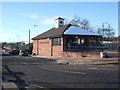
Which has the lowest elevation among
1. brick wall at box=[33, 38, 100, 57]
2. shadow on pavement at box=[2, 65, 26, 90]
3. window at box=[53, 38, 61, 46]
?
shadow on pavement at box=[2, 65, 26, 90]

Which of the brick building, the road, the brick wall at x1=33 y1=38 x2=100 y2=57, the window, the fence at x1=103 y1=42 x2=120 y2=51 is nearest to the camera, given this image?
the road

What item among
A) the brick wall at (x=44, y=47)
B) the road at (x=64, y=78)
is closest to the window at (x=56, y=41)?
the brick wall at (x=44, y=47)

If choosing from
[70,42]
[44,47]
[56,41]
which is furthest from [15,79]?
[44,47]

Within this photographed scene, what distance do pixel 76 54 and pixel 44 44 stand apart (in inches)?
535

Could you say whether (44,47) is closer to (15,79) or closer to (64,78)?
(15,79)

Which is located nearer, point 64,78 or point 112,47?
point 64,78

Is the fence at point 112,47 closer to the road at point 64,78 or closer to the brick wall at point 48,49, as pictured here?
the brick wall at point 48,49

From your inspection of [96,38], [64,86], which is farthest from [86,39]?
[64,86]

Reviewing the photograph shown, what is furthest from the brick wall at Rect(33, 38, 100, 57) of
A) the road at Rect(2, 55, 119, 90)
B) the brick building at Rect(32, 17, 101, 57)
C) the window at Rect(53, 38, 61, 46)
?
the road at Rect(2, 55, 119, 90)

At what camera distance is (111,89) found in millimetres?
8180

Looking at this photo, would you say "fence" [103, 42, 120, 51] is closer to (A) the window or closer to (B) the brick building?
(B) the brick building

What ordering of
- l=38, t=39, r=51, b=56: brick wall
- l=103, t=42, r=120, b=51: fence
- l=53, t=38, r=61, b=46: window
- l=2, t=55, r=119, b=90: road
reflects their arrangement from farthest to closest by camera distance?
l=38, t=39, r=51, b=56: brick wall
l=53, t=38, r=61, b=46: window
l=103, t=42, r=120, b=51: fence
l=2, t=55, r=119, b=90: road

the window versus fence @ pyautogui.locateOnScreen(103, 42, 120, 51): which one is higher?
the window

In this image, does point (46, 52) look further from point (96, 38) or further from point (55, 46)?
point (96, 38)
